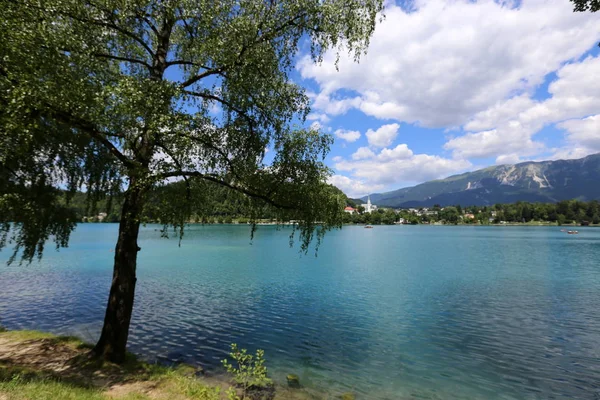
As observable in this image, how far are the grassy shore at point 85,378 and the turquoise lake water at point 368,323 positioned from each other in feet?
6.96

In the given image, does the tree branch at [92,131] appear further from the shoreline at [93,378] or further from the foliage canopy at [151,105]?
the shoreline at [93,378]

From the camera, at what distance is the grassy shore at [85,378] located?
7.82 meters

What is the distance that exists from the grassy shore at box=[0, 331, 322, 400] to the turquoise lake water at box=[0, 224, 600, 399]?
2122mm

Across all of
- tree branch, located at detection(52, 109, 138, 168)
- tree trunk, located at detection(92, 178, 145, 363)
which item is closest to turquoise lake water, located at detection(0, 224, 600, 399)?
tree trunk, located at detection(92, 178, 145, 363)

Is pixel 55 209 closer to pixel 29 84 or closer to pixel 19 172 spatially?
pixel 19 172

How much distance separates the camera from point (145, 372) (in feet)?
36.5

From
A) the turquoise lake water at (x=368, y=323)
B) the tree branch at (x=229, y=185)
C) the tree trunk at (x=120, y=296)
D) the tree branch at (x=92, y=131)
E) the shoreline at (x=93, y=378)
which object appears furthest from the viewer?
the turquoise lake water at (x=368, y=323)

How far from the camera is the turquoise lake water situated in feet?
42.3

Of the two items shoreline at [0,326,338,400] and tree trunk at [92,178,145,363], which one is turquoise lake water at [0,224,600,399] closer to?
shoreline at [0,326,338,400]

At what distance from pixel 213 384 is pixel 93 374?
3.76m

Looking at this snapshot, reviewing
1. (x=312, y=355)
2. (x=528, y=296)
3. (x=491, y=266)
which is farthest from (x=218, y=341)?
(x=491, y=266)

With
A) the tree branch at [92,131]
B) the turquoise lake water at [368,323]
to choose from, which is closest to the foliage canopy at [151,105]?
the tree branch at [92,131]

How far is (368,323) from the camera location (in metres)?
19.8

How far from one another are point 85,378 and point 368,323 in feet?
48.0
